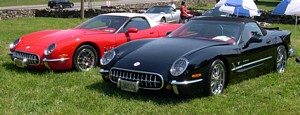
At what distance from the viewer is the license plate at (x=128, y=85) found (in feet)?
19.3

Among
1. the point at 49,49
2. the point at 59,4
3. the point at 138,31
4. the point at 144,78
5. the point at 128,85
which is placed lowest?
the point at 128,85

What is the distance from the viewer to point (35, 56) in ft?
25.2

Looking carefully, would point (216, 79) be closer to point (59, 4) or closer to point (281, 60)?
point (281, 60)

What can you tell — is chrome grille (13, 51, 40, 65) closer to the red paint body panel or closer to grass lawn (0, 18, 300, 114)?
the red paint body panel

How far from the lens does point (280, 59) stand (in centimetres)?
828

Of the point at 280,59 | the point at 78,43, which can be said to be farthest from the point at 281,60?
the point at 78,43

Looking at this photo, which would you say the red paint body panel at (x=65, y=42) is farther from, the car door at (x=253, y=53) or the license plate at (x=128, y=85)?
the car door at (x=253, y=53)

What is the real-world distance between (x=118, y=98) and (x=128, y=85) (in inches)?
9.6

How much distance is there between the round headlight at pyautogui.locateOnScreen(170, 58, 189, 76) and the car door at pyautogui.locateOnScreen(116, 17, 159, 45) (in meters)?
2.99

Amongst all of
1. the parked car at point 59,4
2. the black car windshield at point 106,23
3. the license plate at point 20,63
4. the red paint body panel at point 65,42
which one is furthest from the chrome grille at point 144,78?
the parked car at point 59,4

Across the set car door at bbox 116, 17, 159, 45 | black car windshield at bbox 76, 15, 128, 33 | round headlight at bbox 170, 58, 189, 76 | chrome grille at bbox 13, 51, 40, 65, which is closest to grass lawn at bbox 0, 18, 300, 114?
chrome grille at bbox 13, 51, 40, 65

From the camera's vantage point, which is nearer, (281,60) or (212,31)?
(212,31)

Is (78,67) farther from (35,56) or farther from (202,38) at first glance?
(202,38)

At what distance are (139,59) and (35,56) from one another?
254 centimetres
